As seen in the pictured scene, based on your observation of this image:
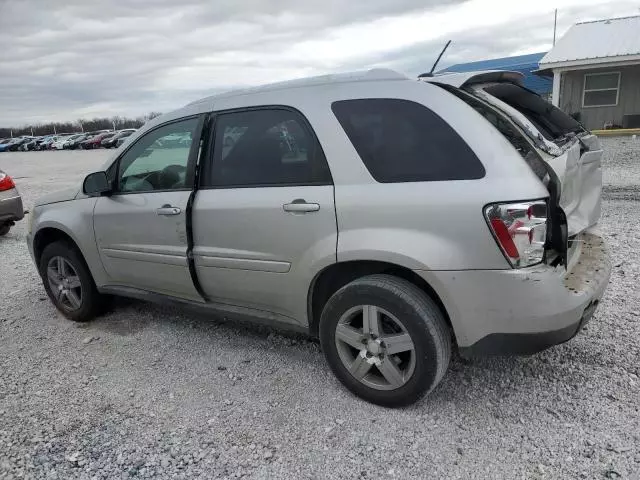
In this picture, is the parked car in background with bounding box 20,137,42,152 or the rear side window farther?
the parked car in background with bounding box 20,137,42,152

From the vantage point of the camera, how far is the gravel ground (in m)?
2.52

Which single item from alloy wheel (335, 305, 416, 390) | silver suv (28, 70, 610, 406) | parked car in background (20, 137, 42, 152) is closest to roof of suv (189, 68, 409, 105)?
silver suv (28, 70, 610, 406)

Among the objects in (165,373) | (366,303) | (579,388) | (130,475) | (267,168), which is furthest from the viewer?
(165,373)

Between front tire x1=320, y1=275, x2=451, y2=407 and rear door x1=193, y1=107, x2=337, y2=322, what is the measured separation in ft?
0.89

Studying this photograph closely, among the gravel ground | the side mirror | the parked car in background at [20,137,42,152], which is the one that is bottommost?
the parked car in background at [20,137,42,152]

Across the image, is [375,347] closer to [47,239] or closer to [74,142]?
[47,239]

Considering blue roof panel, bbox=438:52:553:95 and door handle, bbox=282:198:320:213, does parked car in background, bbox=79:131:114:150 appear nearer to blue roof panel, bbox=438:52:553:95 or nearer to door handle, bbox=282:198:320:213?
blue roof panel, bbox=438:52:553:95

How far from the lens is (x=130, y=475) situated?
254cm

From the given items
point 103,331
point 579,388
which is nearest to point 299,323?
point 579,388

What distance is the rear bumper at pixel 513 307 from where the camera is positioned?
2.46m

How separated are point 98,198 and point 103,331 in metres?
1.11

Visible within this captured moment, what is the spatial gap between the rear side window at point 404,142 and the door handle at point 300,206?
375mm

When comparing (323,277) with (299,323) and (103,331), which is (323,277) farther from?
(103,331)

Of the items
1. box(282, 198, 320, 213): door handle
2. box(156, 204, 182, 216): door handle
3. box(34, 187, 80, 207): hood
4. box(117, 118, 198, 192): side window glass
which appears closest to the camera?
box(282, 198, 320, 213): door handle
